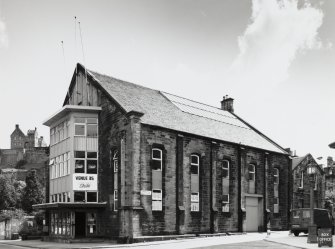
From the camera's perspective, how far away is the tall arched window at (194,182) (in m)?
34.3

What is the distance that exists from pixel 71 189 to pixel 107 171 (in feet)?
9.30

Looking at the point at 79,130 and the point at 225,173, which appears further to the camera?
the point at 225,173

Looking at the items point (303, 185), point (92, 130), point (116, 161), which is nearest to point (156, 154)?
point (116, 161)

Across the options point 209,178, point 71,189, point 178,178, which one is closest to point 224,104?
point 209,178

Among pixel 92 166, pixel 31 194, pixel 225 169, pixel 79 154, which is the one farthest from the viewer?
pixel 31 194

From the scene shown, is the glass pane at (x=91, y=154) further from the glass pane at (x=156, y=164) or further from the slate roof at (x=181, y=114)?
the glass pane at (x=156, y=164)

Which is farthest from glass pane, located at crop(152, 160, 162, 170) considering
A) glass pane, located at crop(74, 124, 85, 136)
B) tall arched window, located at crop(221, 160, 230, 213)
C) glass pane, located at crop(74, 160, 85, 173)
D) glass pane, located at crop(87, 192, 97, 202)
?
tall arched window, located at crop(221, 160, 230, 213)

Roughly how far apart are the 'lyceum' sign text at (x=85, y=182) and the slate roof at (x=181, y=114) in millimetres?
5807

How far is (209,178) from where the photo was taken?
1410 inches

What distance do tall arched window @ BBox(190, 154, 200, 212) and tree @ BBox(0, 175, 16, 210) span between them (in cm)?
5426

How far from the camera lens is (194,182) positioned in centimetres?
3459

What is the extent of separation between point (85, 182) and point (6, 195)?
5329 cm

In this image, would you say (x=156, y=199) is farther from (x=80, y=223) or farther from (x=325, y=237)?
(x=325, y=237)

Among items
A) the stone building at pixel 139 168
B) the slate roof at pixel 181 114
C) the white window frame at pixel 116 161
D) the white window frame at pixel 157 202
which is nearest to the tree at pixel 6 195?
the stone building at pixel 139 168
